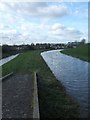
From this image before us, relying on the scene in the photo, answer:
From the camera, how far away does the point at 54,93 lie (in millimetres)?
20797

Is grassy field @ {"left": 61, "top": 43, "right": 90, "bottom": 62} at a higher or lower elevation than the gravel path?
higher

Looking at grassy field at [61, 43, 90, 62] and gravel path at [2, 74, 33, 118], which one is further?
grassy field at [61, 43, 90, 62]

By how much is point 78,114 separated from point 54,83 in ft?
36.7

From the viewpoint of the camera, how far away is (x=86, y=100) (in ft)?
59.5

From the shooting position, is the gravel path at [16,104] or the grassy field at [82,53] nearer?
the gravel path at [16,104]

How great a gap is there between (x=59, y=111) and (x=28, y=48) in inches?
7071

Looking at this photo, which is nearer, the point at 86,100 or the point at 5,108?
the point at 5,108

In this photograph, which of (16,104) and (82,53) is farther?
(82,53)

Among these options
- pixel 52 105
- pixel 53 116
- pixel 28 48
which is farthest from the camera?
pixel 28 48

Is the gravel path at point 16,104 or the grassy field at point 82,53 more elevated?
the grassy field at point 82,53

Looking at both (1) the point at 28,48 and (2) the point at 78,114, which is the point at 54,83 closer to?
(2) the point at 78,114

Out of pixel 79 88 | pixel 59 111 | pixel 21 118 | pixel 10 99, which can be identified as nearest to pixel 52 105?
pixel 59 111

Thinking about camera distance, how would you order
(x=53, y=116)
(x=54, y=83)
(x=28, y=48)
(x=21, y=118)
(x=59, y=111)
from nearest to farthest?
(x=21, y=118)
(x=53, y=116)
(x=59, y=111)
(x=54, y=83)
(x=28, y=48)

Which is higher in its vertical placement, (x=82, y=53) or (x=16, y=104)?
(x=82, y=53)
